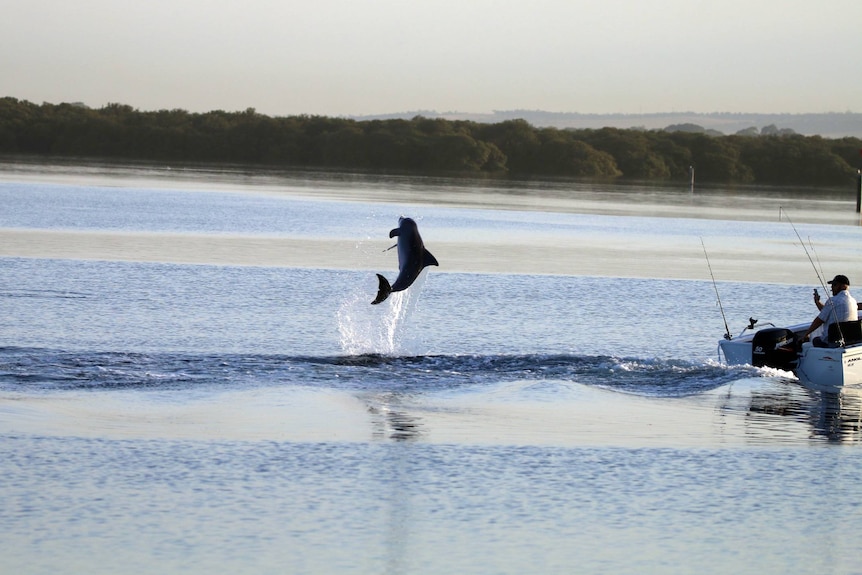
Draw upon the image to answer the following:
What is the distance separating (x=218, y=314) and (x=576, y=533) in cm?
1390

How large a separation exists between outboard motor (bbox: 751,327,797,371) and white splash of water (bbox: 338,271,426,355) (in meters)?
5.58

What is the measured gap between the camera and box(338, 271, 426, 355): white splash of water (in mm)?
21438

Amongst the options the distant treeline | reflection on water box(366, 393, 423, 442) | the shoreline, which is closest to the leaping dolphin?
reflection on water box(366, 393, 423, 442)

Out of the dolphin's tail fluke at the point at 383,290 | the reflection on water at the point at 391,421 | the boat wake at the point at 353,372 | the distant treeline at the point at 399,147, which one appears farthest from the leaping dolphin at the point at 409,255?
the distant treeline at the point at 399,147

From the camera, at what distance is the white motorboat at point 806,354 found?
62.9ft

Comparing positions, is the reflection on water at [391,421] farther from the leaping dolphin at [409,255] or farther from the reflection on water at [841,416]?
the reflection on water at [841,416]

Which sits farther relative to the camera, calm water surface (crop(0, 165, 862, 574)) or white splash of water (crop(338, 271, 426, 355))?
white splash of water (crop(338, 271, 426, 355))

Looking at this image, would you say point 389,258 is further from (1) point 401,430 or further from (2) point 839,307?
(1) point 401,430

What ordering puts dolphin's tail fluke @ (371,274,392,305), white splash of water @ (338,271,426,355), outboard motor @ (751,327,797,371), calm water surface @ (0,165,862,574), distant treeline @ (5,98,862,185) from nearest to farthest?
calm water surface @ (0,165,862,574) < dolphin's tail fluke @ (371,274,392,305) < outboard motor @ (751,327,797,371) < white splash of water @ (338,271,426,355) < distant treeline @ (5,98,862,185)

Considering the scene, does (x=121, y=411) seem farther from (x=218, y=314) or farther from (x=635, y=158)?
(x=635, y=158)

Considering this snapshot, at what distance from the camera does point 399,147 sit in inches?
6383

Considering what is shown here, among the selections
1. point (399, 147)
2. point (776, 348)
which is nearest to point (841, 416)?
point (776, 348)

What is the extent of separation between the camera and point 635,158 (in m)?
156

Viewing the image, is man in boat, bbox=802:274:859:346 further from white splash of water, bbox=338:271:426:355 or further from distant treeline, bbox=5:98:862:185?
distant treeline, bbox=5:98:862:185
